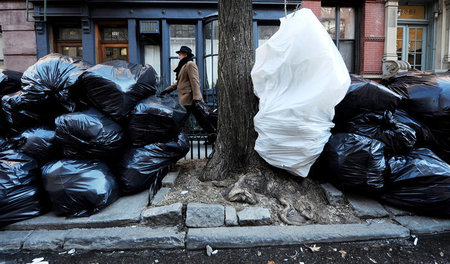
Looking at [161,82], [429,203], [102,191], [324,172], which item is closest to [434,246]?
[429,203]

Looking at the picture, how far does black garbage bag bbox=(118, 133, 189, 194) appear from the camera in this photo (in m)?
2.92

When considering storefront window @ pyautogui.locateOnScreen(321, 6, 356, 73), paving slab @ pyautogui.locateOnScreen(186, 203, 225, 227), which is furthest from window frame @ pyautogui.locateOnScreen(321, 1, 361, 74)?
paving slab @ pyautogui.locateOnScreen(186, 203, 225, 227)

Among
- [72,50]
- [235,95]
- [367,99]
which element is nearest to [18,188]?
[235,95]

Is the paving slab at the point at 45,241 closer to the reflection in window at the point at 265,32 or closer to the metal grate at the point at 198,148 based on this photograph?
Result: the metal grate at the point at 198,148

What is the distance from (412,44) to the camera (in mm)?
9641

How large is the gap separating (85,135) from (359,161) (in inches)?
101

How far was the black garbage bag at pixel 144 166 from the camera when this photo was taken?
115 inches

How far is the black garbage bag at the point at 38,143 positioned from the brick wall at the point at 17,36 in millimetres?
6543

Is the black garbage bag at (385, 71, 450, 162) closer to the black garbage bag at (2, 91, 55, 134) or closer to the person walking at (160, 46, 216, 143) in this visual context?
the person walking at (160, 46, 216, 143)

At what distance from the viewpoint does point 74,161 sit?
2693 mm

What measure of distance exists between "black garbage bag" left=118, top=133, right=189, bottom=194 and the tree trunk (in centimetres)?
50

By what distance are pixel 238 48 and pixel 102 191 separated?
2016 millimetres

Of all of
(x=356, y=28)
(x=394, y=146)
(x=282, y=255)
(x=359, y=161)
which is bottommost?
(x=282, y=255)

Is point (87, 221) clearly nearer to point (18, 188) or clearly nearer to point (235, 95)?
point (18, 188)
